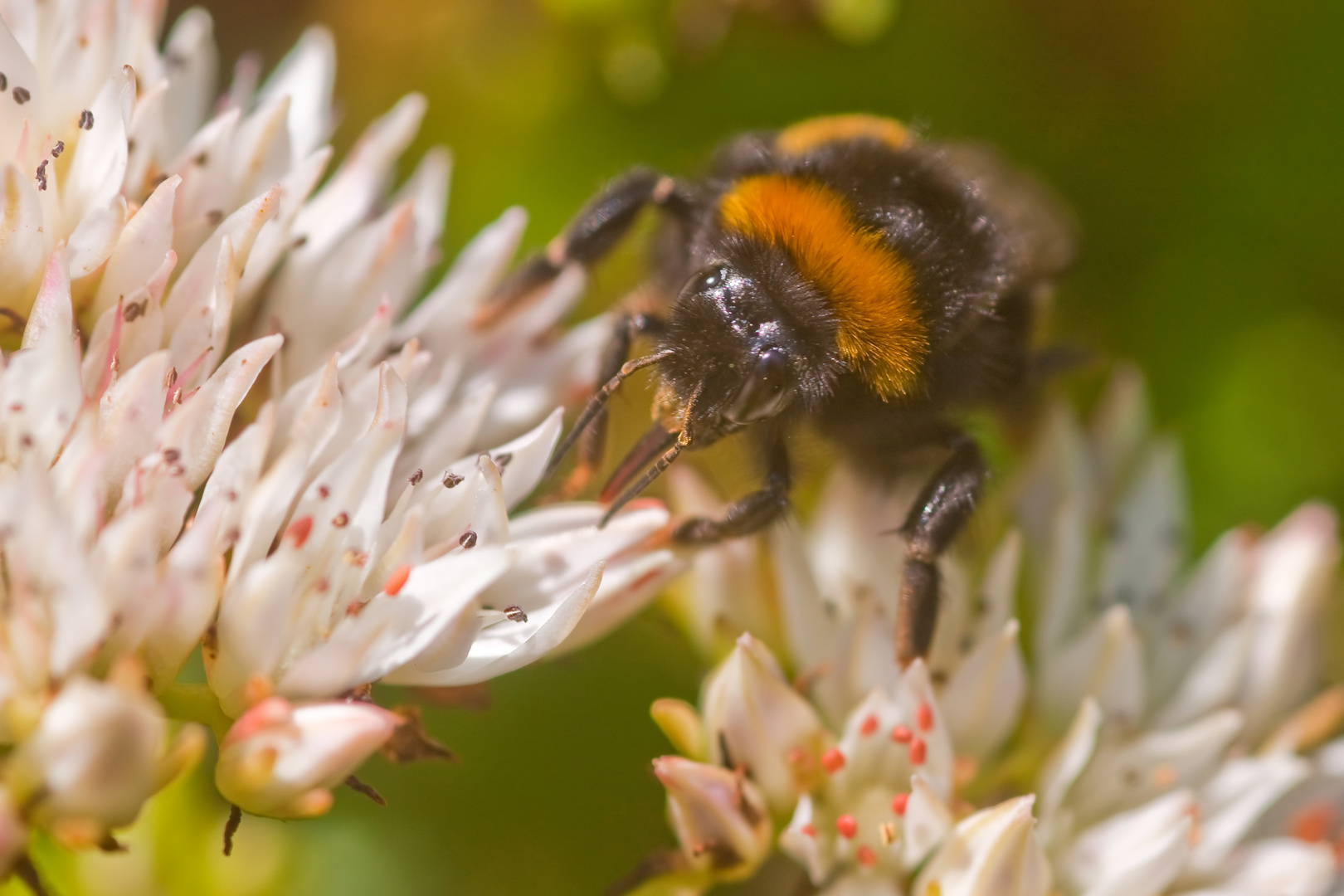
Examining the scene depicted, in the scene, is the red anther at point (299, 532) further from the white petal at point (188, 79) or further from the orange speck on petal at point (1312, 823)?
the orange speck on petal at point (1312, 823)

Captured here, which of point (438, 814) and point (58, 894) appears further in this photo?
point (438, 814)

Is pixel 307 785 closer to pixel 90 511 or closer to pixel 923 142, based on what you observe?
pixel 90 511

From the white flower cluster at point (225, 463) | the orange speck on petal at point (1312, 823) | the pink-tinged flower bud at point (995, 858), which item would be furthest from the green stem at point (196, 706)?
the orange speck on petal at point (1312, 823)

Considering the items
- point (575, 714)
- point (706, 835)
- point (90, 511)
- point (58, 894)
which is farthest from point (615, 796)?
point (90, 511)

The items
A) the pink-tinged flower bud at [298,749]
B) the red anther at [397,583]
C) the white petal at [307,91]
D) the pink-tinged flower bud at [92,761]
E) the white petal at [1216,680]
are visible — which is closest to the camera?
the pink-tinged flower bud at [92,761]

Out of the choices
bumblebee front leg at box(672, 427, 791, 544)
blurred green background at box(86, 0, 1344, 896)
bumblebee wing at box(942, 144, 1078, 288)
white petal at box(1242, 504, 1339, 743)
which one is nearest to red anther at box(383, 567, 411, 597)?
bumblebee front leg at box(672, 427, 791, 544)

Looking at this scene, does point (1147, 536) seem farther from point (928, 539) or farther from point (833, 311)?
point (833, 311)
